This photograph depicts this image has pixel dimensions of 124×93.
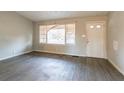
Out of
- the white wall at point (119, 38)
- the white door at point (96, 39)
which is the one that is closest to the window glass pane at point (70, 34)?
the white door at point (96, 39)

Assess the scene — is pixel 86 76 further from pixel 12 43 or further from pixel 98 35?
pixel 12 43

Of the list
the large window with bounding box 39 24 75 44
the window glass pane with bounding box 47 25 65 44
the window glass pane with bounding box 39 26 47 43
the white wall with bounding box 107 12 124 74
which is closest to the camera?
the white wall with bounding box 107 12 124 74

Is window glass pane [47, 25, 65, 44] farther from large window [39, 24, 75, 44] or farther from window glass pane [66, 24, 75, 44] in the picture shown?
window glass pane [66, 24, 75, 44]

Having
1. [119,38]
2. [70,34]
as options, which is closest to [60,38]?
[70,34]

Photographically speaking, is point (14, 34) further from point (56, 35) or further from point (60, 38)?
point (60, 38)

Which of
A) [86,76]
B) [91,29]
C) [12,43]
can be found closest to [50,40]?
[12,43]

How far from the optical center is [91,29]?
585 cm

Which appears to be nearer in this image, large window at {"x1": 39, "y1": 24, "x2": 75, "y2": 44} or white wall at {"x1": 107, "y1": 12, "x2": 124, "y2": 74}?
white wall at {"x1": 107, "y1": 12, "x2": 124, "y2": 74}

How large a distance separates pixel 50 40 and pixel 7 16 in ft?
9.70

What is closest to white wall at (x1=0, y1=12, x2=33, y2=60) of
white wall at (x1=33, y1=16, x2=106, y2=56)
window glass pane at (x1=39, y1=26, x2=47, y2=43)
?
window glass pane at (x1=39, y1=26, x2=47, y2=43)

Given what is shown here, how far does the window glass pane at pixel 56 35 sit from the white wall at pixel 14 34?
4.87ft

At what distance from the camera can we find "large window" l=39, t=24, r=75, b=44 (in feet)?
21.5

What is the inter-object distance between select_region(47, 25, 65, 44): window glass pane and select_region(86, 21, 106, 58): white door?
1650mm
